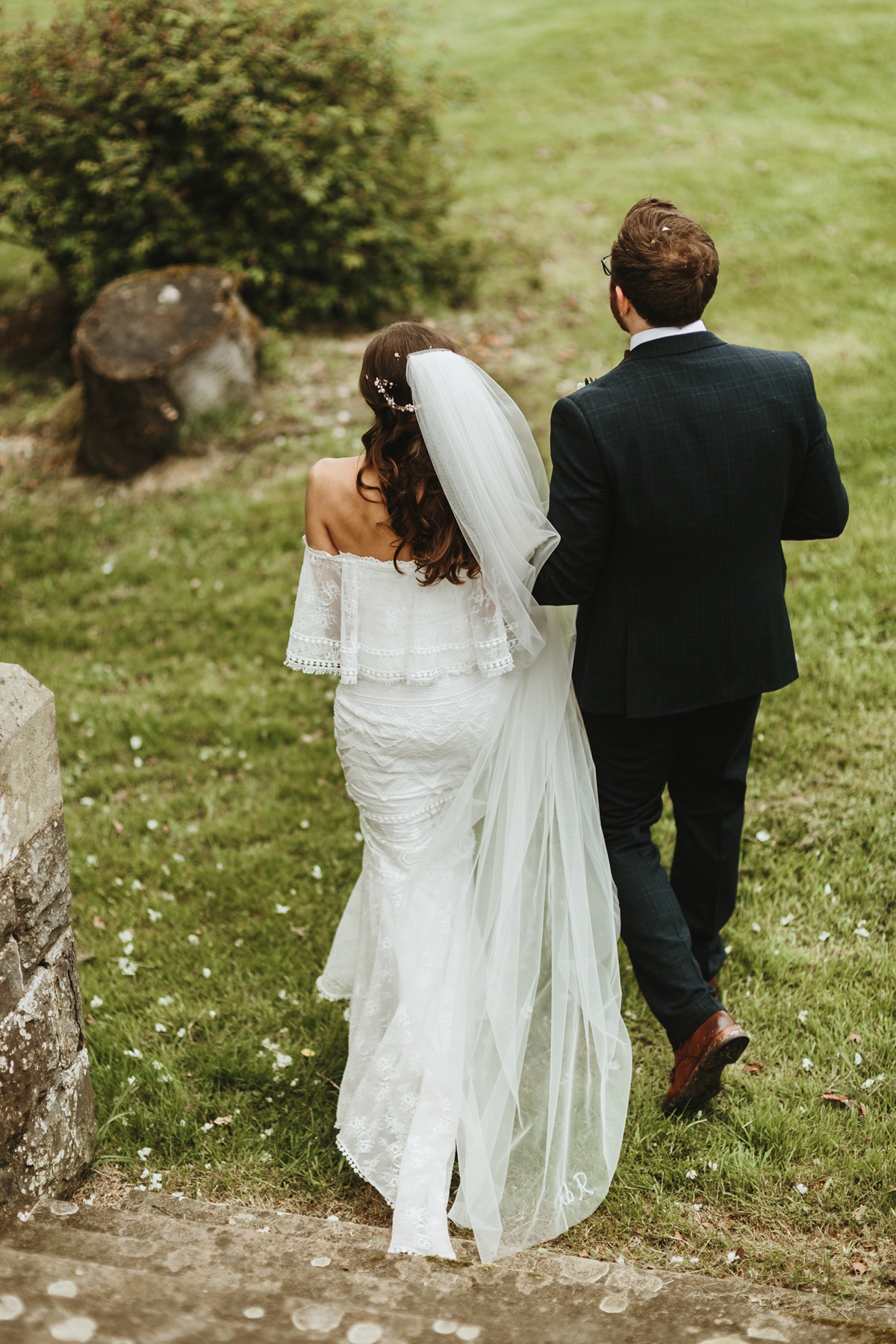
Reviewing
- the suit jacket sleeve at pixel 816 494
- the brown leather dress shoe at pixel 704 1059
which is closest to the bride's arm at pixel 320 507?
the suit jacket sleeve at pixel 816 494

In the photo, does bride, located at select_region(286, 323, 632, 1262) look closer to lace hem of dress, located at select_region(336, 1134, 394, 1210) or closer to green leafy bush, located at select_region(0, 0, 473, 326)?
lace hem of dress, located at select_region(336, 1134, 394, 1210)

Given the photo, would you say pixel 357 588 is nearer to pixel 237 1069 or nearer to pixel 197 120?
pixel 237 1069

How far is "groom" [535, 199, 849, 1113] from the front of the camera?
2875mm

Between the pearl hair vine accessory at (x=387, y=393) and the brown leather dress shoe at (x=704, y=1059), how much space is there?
6.06 ft

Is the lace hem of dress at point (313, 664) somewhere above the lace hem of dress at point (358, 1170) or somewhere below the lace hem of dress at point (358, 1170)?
above

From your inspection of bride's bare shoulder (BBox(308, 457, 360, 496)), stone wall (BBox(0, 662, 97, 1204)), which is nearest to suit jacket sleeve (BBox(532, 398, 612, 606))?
bride's bare shoulder (BBox(308, 457, 360, 496))

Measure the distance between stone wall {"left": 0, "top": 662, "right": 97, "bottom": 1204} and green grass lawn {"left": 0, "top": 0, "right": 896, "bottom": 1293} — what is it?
43 centimetres

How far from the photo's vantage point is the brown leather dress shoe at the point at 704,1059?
3082mm

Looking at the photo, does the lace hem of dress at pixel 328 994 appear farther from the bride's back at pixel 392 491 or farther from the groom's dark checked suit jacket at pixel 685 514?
the bride's back at pixel 392 491

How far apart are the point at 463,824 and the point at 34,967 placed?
1195mm

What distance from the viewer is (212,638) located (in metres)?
6.25

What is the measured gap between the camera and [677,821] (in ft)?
11.6

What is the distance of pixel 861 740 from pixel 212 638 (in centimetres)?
340

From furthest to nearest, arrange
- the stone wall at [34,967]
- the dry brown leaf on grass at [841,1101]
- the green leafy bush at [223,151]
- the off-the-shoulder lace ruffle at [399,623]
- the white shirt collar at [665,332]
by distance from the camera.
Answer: the green leafy bush at [223,151], the dry brown leaf on grass at [841,1101], the off-the-shoulder lace ruffle at [399,623], the white shirt collar at [665,332], the stone wall at [34,967]
